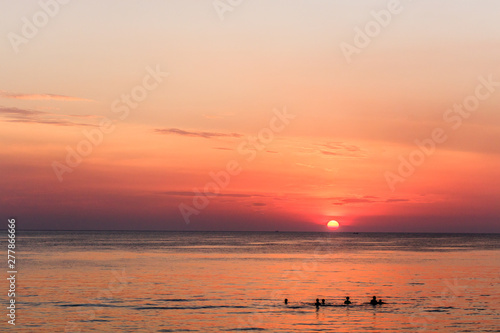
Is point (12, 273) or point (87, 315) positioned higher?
point (12, 273)

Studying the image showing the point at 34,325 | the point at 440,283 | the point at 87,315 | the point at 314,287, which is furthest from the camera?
the point at 440,283

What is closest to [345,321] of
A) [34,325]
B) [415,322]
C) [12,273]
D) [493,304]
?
[415,322]

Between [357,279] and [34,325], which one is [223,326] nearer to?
[34,325]

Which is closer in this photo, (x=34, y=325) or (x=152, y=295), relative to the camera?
(x=34, y=325)

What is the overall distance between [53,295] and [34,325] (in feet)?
55.7

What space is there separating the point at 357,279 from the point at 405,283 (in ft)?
25.3

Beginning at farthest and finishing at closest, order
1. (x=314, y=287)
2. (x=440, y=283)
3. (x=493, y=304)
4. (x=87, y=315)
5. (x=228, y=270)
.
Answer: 1. (x=228, y=270)
2. (x=440, y=283)
3. (x=314, y=287)
4. (x=493, y=304)
5. (x=87, y=315)

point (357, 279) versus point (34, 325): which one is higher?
point (357, 279)

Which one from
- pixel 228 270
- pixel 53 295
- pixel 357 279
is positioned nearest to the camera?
pixel 53 295

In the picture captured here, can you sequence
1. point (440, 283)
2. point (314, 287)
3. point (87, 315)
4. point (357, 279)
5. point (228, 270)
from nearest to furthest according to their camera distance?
point (87, 315), point (314, 287), point (440, 283), point (357, 279), point (228, 270)

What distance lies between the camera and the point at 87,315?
2098 inches

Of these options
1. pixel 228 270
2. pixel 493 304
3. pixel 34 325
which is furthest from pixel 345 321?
pixel 228 270

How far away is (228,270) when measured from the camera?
99.6 metres

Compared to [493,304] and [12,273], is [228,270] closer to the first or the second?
[12,273]
